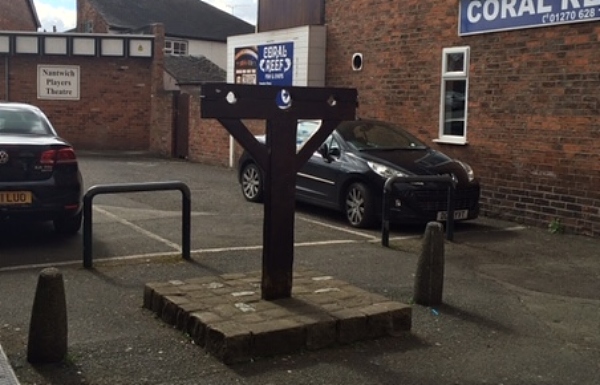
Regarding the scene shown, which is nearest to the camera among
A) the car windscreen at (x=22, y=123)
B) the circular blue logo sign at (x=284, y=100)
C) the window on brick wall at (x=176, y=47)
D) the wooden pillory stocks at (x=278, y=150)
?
the wooden pillory stocks at (x=278, y=150)

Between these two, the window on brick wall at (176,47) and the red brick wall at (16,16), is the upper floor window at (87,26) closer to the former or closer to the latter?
the red brick wall at (16,16)

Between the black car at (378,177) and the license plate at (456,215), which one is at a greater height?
the black car at (378,177)

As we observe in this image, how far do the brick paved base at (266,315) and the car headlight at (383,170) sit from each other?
13.6 feet

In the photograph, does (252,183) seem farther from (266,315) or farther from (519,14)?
(266,315)

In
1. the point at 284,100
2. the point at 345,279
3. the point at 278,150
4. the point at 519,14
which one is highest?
the point at 519,14

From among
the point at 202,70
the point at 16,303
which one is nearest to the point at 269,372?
the point at 16,303

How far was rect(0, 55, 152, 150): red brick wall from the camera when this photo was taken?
→ 23.6 metres

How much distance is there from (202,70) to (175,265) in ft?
67.4

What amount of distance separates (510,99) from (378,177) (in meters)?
2.87

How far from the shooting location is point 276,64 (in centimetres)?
1698

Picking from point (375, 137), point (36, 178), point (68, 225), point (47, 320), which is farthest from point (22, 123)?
point (375, 137)

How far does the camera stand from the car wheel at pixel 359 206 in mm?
10211

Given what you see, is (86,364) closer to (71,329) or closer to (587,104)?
(71,329)

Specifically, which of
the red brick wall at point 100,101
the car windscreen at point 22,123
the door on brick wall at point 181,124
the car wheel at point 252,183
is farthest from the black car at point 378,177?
the red brick wall at point 100,101
